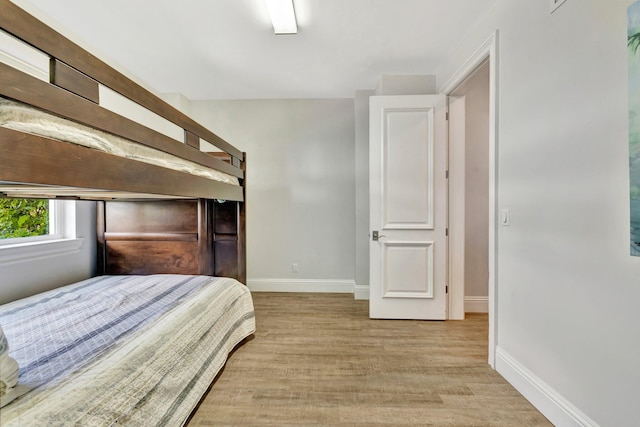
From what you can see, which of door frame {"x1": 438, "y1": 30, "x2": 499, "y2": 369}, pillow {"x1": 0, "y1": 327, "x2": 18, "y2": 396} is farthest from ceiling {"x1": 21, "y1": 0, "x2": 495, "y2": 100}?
pillow {"x1": 0, "y1": 327, "x2": 18, "y2": 396}

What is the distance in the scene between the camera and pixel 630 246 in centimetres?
103

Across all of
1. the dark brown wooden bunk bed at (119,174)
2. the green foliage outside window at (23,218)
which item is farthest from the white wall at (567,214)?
the green foliage outside window at (23,218)

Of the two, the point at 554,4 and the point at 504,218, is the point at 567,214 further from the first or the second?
the point at 554,4

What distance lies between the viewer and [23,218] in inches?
79.4

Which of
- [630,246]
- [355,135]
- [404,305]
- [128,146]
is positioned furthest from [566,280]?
[355,135]

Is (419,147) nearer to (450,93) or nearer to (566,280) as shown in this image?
(450,93)

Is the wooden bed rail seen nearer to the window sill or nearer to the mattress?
the mattress

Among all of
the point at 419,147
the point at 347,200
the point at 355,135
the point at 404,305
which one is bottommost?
the point at 404,305

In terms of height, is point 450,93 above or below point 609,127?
above

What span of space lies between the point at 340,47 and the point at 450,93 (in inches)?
42.7

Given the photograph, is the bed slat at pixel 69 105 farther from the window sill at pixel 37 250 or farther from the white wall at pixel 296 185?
the white wall at pixel 296 185

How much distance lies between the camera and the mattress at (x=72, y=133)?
753mm

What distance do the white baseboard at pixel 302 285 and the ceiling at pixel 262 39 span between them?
7.59ft

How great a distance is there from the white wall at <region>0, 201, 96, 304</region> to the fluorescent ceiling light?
202cm
